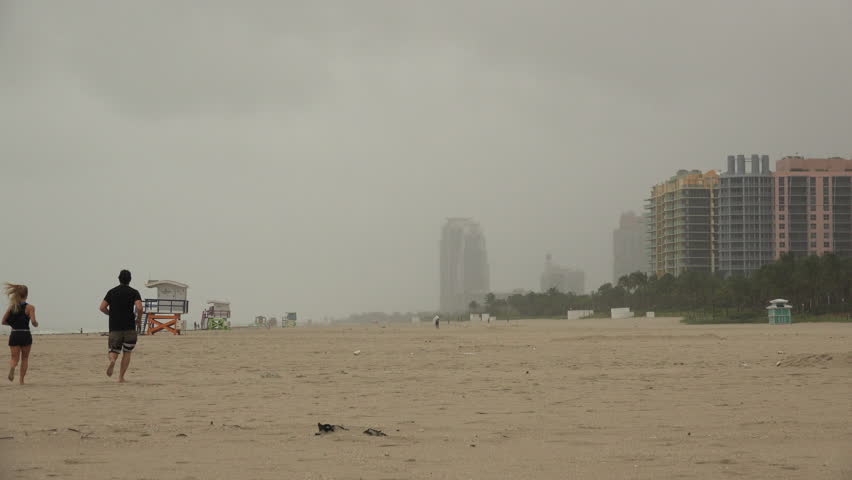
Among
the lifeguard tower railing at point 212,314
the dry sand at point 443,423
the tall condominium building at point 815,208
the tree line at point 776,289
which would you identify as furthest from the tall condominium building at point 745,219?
the dry sand at point 443,423

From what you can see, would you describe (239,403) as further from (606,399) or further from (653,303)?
(653,303)

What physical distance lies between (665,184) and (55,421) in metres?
196

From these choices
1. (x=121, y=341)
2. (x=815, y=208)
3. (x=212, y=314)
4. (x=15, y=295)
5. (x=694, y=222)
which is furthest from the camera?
(x=694, y=222)

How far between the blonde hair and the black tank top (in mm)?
51

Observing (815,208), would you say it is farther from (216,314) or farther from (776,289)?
(216,314)

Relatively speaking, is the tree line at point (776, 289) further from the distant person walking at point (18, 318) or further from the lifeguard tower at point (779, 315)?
the distant person walking at point (18, 318)

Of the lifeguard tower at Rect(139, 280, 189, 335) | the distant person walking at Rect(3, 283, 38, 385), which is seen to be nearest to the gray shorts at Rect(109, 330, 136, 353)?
the distant person walking at Rect(3, 283, 38, 385)

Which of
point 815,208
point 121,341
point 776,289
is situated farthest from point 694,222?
point 121,341

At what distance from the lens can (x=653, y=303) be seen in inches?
5246

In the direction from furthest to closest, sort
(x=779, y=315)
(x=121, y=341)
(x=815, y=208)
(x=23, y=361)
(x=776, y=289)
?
(x=815, y=208), (x=776, y=289), (x=779, y=315), (x=121, y=341), (x=23, y=361)

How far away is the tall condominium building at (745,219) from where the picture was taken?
173125 millimetres

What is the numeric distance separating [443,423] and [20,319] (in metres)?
8.86

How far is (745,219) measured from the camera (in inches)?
6865

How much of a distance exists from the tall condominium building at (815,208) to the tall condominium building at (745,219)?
254 centimetres
